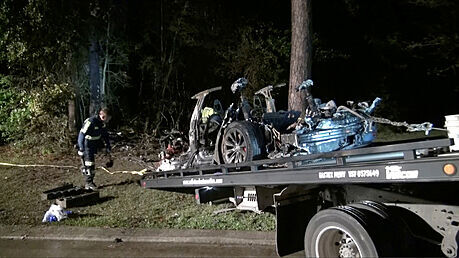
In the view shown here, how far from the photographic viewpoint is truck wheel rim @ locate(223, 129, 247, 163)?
6.04 meters

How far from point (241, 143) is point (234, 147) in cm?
13

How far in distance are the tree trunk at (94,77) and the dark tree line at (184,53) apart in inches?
1.3

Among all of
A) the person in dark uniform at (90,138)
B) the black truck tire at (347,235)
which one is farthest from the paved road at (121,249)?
the person in dark uniform at (90,138)

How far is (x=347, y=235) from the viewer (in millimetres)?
4152

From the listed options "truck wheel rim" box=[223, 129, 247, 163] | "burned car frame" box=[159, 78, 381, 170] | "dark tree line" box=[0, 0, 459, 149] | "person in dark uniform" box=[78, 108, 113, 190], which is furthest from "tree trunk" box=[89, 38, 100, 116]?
"truck wheel rim" box=[223, 129, 247, 163]

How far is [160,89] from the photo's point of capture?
14867 mm

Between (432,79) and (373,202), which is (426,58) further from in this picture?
(373,202)

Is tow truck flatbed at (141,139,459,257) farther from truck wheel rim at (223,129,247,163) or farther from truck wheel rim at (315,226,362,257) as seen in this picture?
truck wheel rim at (223,129,247,163)

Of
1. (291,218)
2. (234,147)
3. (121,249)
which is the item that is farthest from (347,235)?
(121,249)

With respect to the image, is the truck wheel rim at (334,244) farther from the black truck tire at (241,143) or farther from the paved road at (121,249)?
the black truck tire at (241,143)

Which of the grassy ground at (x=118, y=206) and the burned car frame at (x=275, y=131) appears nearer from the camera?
the burned car frame at (x=275, y=131)

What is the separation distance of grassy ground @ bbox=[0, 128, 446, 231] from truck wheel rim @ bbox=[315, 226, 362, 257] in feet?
6.05

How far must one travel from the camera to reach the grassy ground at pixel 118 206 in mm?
6695

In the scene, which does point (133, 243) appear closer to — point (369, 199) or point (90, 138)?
point (369, 199)
